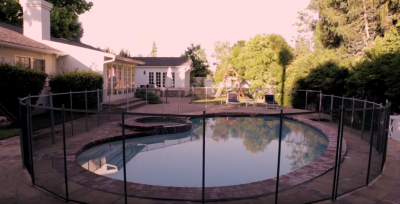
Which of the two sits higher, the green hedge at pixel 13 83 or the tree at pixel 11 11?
the tree at pixel 11 11

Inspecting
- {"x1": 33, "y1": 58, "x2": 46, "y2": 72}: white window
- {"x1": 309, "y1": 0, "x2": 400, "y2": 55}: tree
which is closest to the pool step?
{"x1": 33, "y1": 58, "x2": 46, "y2": 72}: white window

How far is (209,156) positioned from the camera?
7605mm

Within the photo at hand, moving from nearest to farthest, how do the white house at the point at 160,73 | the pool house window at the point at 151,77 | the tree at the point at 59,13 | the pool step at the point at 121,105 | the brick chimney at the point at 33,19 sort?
1. the pool step at the point at 121,105
2. the brick chimney at the point at 33,19
3. the tree at the point at 59,13
4. the white house at the point at 160,73
5. the pool house window at the point at 151,77

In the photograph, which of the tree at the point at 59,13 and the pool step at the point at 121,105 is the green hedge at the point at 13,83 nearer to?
the pool step at the point at 121,105

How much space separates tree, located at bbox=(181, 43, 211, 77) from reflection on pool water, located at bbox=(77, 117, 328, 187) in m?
23.4

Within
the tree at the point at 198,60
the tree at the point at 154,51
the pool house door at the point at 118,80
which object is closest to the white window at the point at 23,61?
the pool house door at the point at 118,80

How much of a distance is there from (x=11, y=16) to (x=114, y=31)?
106 feet

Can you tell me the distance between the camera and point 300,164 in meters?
7.00

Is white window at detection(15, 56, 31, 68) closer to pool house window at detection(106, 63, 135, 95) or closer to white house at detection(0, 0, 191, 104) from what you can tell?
white house at detection(0, 0, 191, 104)

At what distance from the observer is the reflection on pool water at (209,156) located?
6.00 meters

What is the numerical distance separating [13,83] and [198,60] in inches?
1044

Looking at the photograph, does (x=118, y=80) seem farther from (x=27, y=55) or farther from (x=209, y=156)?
(x=209, y=156)

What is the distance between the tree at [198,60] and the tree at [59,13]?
1493 centimetres

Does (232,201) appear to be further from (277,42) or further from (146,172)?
(277,42)
